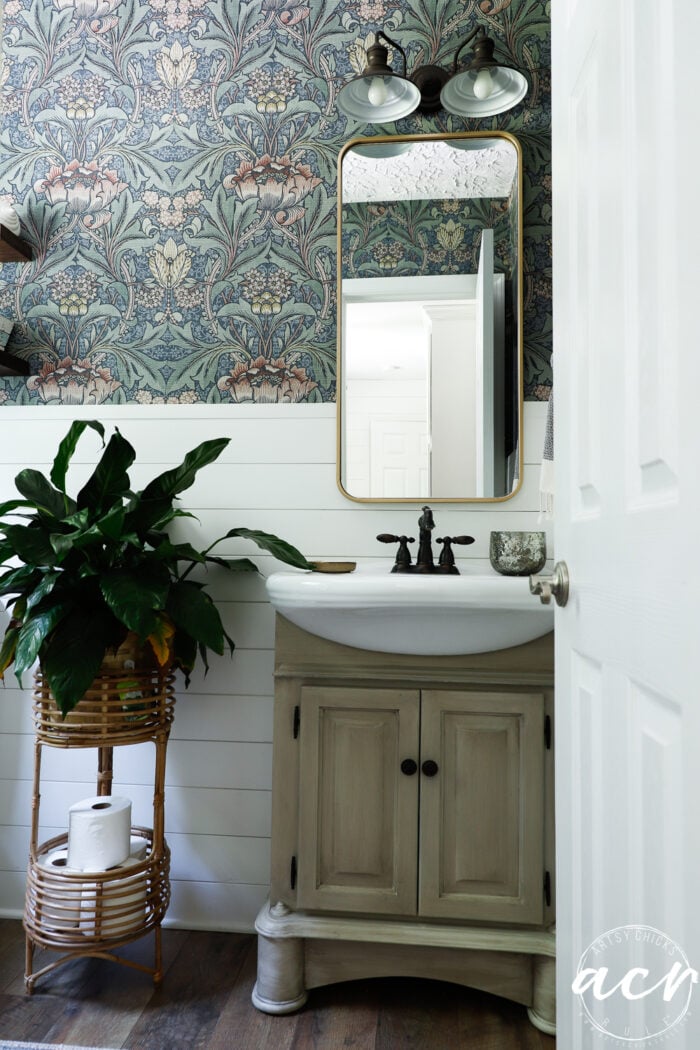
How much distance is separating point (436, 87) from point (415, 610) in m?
1.43

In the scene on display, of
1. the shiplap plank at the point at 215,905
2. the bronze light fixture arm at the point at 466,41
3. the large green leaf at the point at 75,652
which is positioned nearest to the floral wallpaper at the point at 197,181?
the bronze light fixture arm at the point at 466,41

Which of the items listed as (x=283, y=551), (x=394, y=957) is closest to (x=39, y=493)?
(x=283, y=551)

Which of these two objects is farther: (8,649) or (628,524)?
(8,649)

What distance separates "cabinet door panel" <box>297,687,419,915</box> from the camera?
1.56 m

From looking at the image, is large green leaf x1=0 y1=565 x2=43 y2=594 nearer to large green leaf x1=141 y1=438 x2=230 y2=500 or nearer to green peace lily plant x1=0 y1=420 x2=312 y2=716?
green peace lily plant x1=0 y1=420 x2=312 y2=716

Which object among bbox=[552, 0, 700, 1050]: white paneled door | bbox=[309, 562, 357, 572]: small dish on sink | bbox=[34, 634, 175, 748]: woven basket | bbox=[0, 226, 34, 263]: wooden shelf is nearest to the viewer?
bbox=[552, 0, 700, 1050]: white paneled door

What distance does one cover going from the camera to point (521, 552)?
5.57 ft

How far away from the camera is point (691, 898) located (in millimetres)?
528

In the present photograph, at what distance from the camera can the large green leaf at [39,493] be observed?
1672 mm

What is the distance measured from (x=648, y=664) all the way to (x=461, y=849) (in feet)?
3.55

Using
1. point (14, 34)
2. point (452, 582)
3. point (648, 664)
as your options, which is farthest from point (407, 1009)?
Result: point (14, 34)

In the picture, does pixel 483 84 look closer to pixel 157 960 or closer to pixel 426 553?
pixel 426 553

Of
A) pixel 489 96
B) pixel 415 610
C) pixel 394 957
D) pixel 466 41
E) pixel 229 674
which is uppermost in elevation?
pixel 466 41

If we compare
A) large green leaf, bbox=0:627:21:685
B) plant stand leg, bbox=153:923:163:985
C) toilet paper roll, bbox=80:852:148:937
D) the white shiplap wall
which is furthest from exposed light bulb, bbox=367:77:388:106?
plant stand leg, bbox=153:923:163:985
